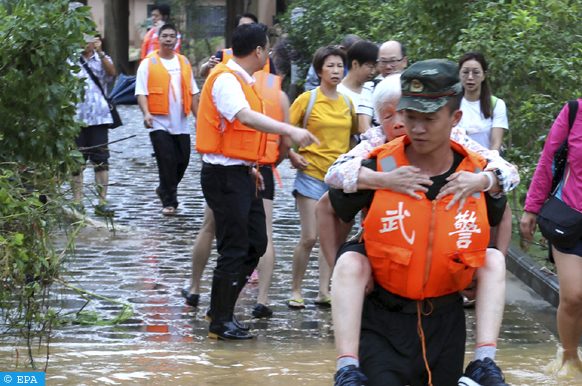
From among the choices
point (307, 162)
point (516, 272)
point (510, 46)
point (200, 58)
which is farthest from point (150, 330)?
point (200, 58)

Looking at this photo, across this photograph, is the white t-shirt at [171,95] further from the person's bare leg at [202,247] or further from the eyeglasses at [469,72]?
the eyeglasses at [469,72]

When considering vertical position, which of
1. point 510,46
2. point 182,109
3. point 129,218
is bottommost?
point 129,218

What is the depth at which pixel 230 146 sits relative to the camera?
8141mm

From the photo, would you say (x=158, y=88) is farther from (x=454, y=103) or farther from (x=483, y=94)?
(x=454, y=103)

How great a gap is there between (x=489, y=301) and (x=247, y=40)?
4.06m

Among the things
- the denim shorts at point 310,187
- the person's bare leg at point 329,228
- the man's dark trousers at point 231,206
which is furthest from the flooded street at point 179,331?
the person's bare leg at point 329,228

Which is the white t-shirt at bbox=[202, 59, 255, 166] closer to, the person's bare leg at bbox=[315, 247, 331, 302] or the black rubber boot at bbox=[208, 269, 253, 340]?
the black rubber boot at bbox=[208, 269, 253, 340]

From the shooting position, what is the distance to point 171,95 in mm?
13641

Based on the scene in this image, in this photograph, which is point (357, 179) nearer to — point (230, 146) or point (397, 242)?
point (397, 242)

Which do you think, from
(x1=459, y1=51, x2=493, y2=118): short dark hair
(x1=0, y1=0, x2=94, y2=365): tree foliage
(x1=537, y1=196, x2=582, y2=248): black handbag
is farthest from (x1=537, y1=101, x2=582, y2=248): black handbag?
(x1=0, y1=0, x2=94, y2=365): tree foliage

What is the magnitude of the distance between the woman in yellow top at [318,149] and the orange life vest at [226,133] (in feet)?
3.51

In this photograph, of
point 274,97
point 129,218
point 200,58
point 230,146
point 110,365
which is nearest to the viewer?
point 110,365

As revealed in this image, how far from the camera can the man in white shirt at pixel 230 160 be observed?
812cm

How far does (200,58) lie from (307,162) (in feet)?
83.6
